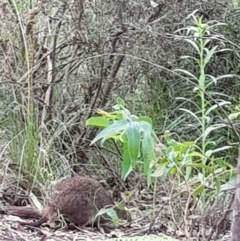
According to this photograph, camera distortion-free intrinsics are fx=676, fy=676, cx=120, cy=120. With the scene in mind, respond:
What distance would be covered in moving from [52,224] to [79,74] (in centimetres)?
135

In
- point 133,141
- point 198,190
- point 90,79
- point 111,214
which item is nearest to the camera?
point 133,141

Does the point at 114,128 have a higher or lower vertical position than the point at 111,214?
higher

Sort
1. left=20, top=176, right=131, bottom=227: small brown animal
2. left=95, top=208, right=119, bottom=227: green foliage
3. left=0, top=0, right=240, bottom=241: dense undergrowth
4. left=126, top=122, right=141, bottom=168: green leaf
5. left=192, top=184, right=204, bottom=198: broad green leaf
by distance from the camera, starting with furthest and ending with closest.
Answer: left=0, top=0, right=240, bottom=241: dense undergrowth → left=20, top=176, right=131, bottom=227: small brown animal → left=95, top=208, right=119, bottom=227: green foliage → left=192, top=184, right=204, bottom=198: broad green leaf → left=126, top=122, right=141, bottom=168: green leaf

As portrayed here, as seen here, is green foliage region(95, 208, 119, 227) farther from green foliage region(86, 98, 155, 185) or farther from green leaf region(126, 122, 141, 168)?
green leaf region(126, 122, 141, 168)

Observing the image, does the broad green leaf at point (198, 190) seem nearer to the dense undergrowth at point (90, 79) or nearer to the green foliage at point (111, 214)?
the green foliage at point (111, 214)

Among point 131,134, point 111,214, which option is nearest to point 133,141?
point 131,134

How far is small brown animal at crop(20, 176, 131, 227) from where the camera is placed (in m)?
2.98

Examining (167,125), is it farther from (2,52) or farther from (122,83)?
(2,52)

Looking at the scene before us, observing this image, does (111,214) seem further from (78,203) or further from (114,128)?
(114,128)

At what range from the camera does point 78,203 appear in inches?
118

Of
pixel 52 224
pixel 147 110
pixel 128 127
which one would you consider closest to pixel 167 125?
pixel 147 110

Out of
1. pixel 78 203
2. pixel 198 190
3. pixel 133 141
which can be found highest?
pixel 133 141

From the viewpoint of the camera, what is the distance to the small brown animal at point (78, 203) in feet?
9.78

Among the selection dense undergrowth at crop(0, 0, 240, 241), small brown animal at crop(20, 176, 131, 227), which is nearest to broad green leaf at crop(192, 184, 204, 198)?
small brown animal at crop(20, 176, 131, 227)
